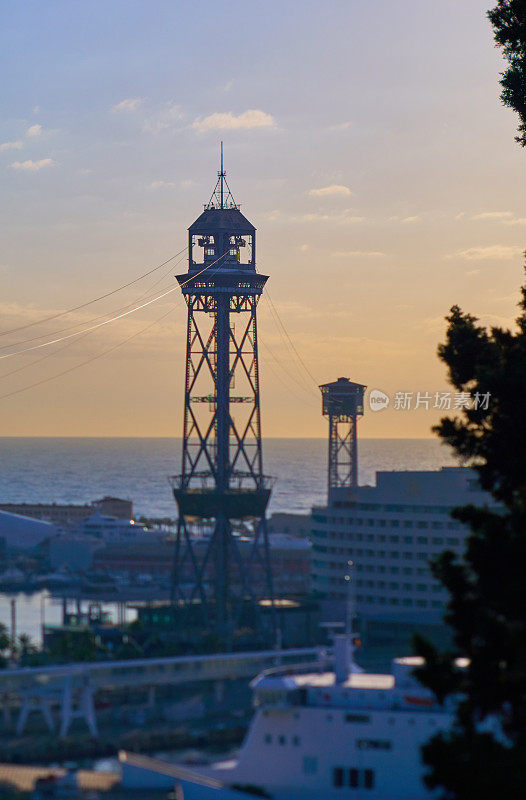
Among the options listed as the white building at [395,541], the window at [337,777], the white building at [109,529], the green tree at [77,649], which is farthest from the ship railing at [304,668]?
the white building at [109,529]

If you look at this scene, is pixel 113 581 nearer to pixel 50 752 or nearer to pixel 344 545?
pixel 344 545

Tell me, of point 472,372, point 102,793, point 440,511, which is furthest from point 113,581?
point 472,372

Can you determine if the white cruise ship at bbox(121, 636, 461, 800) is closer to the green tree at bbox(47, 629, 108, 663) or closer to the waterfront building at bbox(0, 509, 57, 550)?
the green tree at bbox(47, 629, 108, 663)

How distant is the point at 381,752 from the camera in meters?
32.8

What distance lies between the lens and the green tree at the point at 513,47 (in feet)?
83.1

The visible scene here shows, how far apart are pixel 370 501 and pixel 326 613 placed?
8159mm

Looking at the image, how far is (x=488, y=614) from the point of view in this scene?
18203 millimetres

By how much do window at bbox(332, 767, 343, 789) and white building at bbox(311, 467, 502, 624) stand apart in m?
43.9

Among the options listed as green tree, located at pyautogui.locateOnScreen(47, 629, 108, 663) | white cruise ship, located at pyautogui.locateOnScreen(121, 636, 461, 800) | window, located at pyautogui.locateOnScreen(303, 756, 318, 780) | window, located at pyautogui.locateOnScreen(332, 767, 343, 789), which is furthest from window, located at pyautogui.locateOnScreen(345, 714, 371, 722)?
green tree, located at pyautogui.locateOnScreen(47, 629, 108, 663)

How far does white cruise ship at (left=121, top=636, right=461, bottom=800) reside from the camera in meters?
32.6

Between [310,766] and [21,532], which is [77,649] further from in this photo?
[21,532]

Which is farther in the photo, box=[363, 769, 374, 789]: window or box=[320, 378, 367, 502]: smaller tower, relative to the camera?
box=[320, 378, 367, 502]: smaller tower

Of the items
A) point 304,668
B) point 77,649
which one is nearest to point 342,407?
point 77,649

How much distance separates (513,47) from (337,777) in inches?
778
